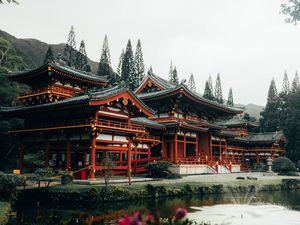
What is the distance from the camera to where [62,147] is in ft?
98.0

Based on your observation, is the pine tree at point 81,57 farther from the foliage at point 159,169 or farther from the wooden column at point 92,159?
the wooden column at point 92,159

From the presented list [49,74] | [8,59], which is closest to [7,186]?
[49,74]

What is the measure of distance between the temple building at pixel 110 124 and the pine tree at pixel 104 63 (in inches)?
1674

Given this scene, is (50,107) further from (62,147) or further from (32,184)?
(32,184)

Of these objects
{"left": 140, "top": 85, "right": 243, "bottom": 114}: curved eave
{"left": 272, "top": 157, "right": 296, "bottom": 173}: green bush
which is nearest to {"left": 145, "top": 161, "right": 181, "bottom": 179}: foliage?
{"left": 140, "top": 85, "right": 243, "bottom": 114}: curved eave

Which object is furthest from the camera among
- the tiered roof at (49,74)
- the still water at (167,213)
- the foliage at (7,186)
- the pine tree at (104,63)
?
the pine tree at (104,63)

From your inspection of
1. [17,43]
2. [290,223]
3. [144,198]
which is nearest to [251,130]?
[144,198]

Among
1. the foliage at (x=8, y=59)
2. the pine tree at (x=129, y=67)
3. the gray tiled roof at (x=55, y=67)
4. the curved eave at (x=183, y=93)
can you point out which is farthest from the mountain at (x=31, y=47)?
the curved eave at (x=183, y=93)

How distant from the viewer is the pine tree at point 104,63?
292 feet

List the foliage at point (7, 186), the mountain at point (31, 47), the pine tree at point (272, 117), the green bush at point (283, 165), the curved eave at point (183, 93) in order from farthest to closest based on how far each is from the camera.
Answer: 1. the mountain at point (31, 47)
2. the pine tree at point (272, 117)
3. the green bush at point (283, 165)
4. the curved eave at point (183, 93)
5. the foliage at point (7, 186)

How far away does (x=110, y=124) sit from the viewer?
27672 millimetres

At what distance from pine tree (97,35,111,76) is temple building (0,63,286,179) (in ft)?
140

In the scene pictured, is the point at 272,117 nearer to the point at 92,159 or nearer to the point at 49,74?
the point at 49,74

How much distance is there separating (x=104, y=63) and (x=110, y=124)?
6596 centimetres
